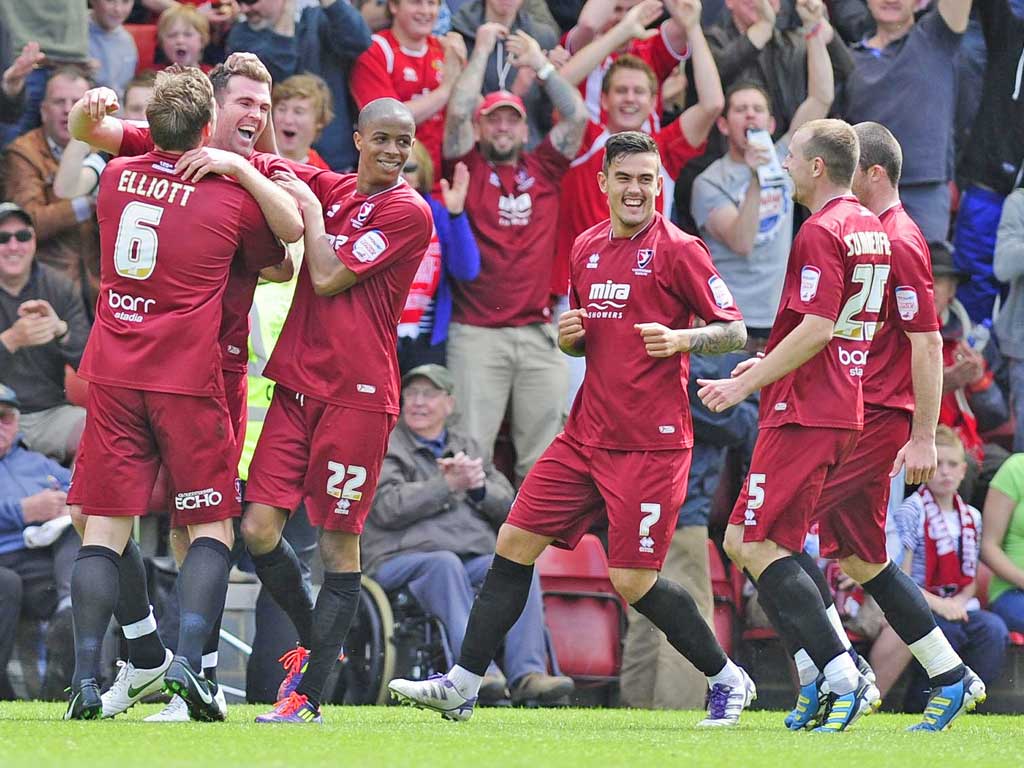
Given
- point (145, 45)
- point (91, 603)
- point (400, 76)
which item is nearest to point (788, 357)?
point (91, 603)

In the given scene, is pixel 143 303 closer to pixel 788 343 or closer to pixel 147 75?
pixel 788 343

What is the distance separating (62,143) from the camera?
10734 mm

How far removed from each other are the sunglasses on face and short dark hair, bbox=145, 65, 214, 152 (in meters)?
3.26

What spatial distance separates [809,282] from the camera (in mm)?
7348

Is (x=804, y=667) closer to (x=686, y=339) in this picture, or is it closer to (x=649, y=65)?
(x=686, y=339)

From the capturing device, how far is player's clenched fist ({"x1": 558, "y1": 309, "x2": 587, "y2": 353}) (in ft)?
25.1

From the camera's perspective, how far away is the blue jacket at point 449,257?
11047 millimetres

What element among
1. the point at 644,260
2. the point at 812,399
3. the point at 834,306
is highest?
the point at 644,260

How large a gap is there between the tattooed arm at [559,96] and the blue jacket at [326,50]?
981 millimetres

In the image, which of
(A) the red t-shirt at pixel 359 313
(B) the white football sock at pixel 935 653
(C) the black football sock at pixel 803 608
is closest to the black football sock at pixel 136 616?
(A) the red t-shirt at pixel 359 313

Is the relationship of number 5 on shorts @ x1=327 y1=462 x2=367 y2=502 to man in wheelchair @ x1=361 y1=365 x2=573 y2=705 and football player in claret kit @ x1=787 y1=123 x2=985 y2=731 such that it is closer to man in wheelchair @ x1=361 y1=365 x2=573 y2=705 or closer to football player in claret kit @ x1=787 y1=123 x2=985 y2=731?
football player in claret kit @ x1=787 y1=123 x2=985 y2=731

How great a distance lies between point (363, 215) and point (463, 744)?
2256 millimetres

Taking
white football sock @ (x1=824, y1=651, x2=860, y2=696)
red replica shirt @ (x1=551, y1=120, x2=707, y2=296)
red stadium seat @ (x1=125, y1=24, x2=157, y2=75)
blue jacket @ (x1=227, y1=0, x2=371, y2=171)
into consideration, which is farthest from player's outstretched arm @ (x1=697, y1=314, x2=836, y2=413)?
red stadium seat @ (x1=125, y1=24, x2=157, y2=75)

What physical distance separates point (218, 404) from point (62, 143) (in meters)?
4.17
